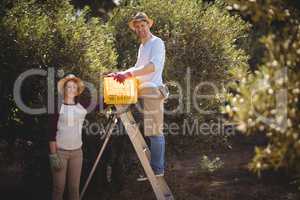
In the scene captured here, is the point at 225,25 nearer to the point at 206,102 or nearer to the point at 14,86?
the point at 206,102

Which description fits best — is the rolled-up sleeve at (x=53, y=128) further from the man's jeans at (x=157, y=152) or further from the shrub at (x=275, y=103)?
the shrub at (x=275, y=103)

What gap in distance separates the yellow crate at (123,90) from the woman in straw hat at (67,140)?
1.87 feet

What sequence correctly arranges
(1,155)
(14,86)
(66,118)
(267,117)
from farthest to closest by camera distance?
(1,155) < (14,86) < (66,118) < (267,117)

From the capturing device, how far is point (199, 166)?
447 inches

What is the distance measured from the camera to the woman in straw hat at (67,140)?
7.26m

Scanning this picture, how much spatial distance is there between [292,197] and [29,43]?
5020mm

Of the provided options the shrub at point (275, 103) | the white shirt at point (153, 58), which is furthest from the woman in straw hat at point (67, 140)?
the shrub at point (275, 103)

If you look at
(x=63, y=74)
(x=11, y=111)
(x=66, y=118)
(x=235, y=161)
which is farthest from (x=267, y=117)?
(x=235, y=161)

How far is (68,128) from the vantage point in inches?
289

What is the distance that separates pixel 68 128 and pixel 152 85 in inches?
52.5

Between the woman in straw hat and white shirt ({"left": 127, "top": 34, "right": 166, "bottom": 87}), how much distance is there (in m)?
0.98

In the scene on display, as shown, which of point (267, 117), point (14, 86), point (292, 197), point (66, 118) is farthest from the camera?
point (292, 197)

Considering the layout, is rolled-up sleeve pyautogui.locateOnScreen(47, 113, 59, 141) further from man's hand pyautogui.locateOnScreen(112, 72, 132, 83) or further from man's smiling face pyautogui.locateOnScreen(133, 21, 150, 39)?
man's smiling face pyautogui.locateOnScreen(133, 21, 150, 39)

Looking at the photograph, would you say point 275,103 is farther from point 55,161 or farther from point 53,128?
point 53,128
